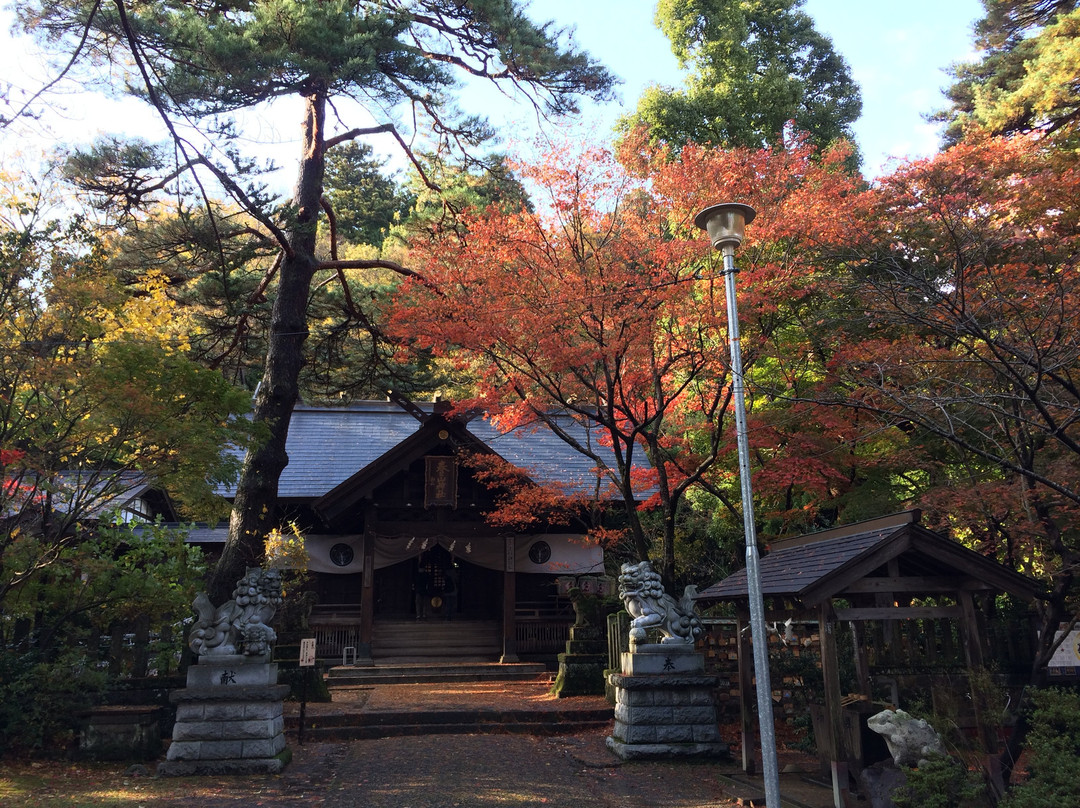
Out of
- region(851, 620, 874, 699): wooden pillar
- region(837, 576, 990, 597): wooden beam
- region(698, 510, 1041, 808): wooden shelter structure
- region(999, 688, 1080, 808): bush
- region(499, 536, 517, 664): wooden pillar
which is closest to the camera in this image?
region(999, 688, 1080, 808): bush

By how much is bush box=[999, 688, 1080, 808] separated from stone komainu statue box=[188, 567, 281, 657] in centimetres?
839

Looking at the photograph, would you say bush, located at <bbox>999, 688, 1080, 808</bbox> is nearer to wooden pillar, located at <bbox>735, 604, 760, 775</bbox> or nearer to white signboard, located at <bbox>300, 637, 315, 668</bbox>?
wooden pillar, located at <bbox>735, 604, 760, 775</bbox>

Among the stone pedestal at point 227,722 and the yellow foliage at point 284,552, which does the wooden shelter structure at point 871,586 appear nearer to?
the stone pedestal at point 227,722

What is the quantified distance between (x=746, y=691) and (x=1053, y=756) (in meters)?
3.63

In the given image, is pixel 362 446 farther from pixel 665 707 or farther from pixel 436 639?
pixel 665 707

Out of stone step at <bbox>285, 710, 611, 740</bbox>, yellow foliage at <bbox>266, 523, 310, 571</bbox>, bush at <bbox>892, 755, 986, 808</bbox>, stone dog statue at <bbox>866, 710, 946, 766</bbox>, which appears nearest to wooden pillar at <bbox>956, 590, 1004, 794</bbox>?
bush at <bbox>892, 755, 986, 808</bbox>

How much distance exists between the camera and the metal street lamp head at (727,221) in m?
6.98

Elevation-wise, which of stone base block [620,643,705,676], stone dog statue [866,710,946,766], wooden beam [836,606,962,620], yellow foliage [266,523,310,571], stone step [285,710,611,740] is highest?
yellow foliage [266,523,310,571]

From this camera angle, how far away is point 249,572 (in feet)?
33.3

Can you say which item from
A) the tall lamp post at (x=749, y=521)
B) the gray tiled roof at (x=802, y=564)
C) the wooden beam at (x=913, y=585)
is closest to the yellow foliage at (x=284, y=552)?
the gray tiled roof at (x=802, y=564)

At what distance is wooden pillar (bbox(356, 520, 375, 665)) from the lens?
17234 mm

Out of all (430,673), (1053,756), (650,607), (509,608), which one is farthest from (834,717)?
(509,608)

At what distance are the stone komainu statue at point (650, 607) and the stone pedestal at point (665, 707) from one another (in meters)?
0.19

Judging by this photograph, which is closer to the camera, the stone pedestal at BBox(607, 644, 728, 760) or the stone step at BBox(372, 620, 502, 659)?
the stone pedestal at BBox(607, 644, 728, 760)
